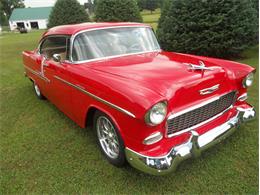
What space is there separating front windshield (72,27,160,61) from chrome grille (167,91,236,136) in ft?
5.05

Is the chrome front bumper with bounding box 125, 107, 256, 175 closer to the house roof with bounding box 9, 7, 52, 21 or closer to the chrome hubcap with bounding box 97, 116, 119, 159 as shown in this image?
the chrome hubcap with bounding box 97, 116, 119, 159

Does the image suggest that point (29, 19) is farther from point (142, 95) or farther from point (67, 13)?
point (142, 95)

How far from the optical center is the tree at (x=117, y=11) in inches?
475

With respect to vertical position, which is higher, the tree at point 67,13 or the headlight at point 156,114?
the tree at point 67,13

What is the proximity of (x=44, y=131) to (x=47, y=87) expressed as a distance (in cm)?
91

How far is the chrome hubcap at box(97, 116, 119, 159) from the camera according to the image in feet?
10.2

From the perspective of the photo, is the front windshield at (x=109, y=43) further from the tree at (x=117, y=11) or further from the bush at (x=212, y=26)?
the tree at (x=117, y=11)

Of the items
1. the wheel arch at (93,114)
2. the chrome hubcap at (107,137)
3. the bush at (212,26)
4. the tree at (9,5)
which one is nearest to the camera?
the wheel arch at (93,114)

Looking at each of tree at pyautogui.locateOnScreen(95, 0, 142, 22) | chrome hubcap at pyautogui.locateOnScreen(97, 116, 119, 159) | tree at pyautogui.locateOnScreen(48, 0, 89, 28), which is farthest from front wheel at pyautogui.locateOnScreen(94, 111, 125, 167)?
tree at pyautogui.locateOnScreen(48, 0, 89, 28)

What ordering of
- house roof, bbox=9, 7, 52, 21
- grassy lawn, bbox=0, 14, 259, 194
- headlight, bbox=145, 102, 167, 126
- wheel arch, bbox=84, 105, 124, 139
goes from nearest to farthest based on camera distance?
headlight, bbox=145, 102, 167, 126 → wheel arch, bbox=84, 105, 124, 139 → grassy lawn, bbox=0, 14, 259, 194 → house roof, bbox=9, 7, 52, 21

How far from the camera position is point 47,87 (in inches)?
187

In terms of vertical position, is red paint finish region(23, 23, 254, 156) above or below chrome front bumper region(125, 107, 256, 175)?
above

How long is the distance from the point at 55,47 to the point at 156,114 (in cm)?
296

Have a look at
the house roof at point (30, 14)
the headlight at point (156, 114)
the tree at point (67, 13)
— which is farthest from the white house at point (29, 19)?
the headlight at point (156, 114)
